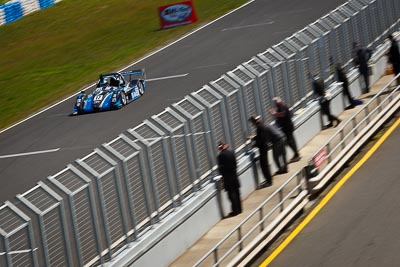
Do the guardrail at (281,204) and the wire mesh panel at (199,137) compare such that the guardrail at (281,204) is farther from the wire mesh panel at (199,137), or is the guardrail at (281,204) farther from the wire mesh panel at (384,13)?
the wire mesh panel at (384,13)

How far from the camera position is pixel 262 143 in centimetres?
2047

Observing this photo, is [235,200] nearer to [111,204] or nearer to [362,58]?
[111,204]

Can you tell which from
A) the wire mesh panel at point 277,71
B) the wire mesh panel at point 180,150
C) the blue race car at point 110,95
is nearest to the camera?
the wire mesh panel at point 180,150

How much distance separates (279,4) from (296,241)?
33.0m

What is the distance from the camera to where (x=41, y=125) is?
35.4 m

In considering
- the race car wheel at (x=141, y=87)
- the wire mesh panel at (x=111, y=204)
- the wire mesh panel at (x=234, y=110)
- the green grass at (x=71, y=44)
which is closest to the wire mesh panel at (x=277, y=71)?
the wire mesh panel at (x=234, y=110)

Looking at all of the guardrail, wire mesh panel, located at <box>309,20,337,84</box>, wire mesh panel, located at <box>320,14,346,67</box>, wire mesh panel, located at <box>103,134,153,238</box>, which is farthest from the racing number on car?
wire mesh panel, located at <box>103,134,153,238</box>

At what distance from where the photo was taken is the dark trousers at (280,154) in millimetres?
21031

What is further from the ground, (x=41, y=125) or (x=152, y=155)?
(x=152, y=155)

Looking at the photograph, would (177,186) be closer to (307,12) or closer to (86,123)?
(86,123)

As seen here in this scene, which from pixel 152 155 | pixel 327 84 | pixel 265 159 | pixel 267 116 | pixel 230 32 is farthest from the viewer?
pixel 230 32

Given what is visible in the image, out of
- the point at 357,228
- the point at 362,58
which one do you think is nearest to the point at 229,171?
the point at 357,228

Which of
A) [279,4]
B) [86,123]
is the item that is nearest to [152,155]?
[86,123]

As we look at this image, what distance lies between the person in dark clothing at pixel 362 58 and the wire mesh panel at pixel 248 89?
571 cm
